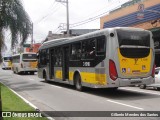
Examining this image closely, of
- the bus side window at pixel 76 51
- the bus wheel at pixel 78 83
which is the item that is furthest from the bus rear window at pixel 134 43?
the bus wheel at pixel 78 83

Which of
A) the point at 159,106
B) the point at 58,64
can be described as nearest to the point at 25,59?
the point at 58,64

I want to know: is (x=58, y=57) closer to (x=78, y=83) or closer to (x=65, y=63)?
(x=65, y=63)

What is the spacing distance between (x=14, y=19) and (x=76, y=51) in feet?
21.3

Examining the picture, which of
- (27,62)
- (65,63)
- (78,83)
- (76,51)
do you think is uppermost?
(76,51)

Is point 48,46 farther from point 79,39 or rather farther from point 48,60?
point 79,39

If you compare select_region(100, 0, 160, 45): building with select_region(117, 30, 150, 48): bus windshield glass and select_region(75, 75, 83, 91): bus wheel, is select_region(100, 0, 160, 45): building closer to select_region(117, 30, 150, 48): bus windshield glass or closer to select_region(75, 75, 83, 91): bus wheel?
select_region(75, 75, 83, 91): bus wheel

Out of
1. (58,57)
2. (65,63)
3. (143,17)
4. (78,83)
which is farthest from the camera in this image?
(143,17)

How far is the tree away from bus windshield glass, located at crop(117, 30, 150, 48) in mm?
9733

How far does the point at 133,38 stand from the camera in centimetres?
1513

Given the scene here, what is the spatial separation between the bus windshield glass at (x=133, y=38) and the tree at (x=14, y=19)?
31.9 feet

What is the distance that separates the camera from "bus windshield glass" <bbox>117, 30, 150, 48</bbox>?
14.9 meters

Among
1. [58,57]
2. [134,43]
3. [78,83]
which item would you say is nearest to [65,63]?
[58,57]

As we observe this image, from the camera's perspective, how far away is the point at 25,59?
39438mm

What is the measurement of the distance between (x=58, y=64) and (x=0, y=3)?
215 inches
